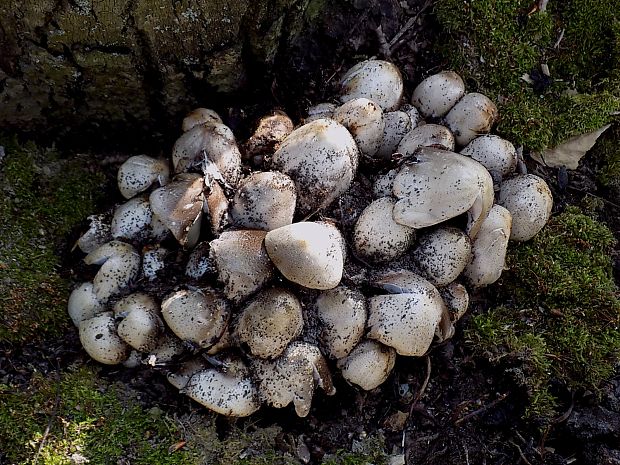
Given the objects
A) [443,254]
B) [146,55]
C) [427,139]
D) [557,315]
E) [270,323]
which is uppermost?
[146,55]

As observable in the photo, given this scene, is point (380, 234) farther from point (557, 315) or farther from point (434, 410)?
point (557, 315)

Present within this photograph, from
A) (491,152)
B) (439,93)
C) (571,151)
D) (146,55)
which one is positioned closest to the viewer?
(146,55)

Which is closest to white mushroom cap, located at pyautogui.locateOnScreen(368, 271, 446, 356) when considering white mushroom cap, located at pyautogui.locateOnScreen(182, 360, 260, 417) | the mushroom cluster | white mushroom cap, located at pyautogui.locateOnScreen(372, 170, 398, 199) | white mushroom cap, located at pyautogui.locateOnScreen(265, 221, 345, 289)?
the mushroom cluster

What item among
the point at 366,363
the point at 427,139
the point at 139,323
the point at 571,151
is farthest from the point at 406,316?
the point at 571,151

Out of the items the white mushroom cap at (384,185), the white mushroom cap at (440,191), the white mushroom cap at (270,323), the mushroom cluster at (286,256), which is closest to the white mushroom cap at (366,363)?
the mushroom cluster at (286,256)

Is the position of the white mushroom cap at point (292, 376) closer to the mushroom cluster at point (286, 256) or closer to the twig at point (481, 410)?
the mushroom cluster at point (286, 256)

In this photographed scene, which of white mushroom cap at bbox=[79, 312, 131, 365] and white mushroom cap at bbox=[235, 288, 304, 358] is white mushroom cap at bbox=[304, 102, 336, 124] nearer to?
white mushroom cap at bbox=[235, 288, 304, 358]
